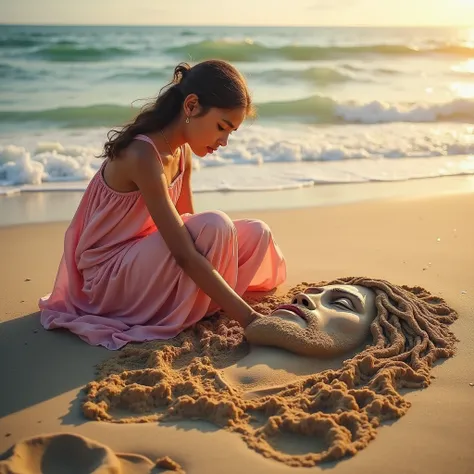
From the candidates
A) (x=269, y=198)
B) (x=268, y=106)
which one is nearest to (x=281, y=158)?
(x=269, y=198)

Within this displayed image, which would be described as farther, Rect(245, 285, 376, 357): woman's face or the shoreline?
the shoreline

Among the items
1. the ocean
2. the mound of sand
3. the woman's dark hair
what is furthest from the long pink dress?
the mound of sand

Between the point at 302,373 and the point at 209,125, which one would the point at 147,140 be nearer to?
the point at 209,125

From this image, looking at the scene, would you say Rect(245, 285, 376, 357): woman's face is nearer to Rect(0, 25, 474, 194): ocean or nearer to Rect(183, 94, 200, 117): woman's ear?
Rect(183, 94, 200, 117): woman's ear

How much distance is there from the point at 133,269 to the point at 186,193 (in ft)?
2.15

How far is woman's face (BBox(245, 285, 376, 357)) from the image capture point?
3.15 meters

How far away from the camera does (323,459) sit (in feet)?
8.02

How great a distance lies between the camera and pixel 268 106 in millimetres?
12172

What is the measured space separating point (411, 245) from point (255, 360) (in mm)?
2190

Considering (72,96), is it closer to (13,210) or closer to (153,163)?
(13,210)

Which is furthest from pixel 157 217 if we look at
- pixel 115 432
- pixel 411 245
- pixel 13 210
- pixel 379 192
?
pixel 379 192

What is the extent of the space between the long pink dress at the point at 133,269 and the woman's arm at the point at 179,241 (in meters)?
0.08

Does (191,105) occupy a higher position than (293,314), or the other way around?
(191,105)

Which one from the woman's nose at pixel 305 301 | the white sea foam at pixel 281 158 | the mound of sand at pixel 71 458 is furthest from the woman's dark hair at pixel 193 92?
the white sea foam at pixel 281 158
